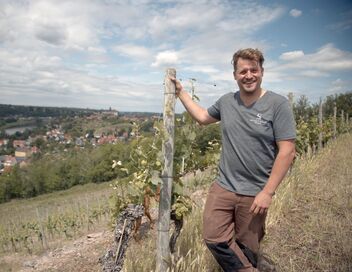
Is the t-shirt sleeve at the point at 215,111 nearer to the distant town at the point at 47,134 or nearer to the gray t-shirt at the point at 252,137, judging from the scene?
the gray t-shirt at the point at 252,137

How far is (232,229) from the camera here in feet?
A: 8.42

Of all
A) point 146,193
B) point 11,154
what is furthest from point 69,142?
point 146,193

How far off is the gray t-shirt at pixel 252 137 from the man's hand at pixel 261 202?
0.50 feet

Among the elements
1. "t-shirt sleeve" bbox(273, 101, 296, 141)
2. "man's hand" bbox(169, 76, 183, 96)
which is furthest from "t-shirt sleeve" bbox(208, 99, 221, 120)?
"t-shirt sleeve" bbox(273, 101, 296, 141)

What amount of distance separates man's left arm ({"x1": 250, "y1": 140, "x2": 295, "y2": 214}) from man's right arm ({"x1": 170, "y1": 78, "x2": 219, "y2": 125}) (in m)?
0.69

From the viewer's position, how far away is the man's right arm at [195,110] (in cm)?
278

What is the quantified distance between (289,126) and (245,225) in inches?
33.1

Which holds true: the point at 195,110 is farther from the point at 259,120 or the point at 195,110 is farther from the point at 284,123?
the point at 284,123

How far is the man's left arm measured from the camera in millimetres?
2236

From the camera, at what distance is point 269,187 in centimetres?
227

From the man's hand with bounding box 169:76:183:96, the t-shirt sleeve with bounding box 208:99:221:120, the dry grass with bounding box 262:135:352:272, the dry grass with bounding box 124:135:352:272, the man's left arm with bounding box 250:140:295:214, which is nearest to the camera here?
the man's left arm with bounding box 250:140:295:214

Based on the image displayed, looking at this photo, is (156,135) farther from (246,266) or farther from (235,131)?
(246,266)

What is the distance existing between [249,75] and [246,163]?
2.16ft

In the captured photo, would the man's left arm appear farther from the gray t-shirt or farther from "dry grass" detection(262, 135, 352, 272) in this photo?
"dry grass" detection(262, 135, 352, 272)
